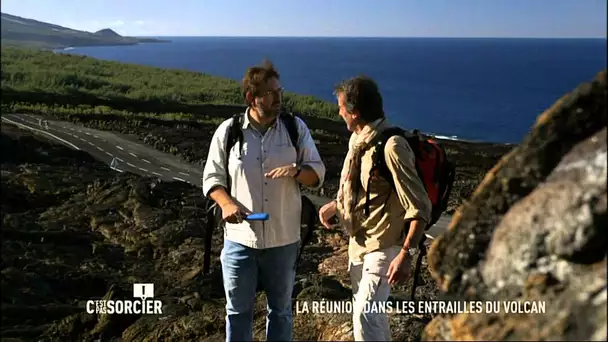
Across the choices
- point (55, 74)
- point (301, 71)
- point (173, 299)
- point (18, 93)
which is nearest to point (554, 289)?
point (173, 299)

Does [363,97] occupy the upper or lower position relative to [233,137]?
upper

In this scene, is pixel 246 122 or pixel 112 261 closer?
pixel 246 122

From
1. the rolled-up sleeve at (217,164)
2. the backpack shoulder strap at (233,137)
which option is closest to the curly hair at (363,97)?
the backpack shoulder strap at (233,137)

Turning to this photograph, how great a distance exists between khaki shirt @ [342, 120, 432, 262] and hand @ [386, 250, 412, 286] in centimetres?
14

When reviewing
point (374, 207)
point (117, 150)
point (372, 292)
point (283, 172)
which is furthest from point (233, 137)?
point (117, 150)

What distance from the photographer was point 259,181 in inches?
141

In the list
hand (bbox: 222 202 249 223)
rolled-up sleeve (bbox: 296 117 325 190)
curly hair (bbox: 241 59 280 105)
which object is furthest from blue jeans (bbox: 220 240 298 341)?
curly hair (bbox: 241 59 280 105)

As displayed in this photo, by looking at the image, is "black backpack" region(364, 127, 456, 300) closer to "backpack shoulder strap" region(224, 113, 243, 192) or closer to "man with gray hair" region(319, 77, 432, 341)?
"man with gray hair" region(319, 77, 432, 341)

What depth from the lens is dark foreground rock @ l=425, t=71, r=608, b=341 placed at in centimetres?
213

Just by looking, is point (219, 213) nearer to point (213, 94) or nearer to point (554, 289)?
point (554, 289)

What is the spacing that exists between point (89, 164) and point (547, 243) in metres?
24.2

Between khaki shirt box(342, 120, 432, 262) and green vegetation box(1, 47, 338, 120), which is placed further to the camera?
green vegetation box(1, 47, 338, 120)

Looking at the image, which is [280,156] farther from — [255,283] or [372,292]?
[372,292]

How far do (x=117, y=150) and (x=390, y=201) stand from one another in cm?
2908
